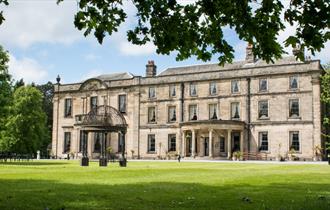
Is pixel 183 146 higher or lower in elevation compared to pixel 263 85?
lower

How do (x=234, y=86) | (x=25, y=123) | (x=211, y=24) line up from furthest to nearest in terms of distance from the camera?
(x=25, y=123)
(x=234, y=86)
(x=211, y=24)

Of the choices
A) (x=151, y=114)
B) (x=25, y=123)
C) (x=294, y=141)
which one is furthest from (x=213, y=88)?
(x=25, y=123)

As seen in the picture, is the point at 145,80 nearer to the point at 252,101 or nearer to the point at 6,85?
the point at 252,101

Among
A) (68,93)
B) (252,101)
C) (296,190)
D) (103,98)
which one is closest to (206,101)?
(252,101)

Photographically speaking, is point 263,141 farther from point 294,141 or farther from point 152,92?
point 152,92

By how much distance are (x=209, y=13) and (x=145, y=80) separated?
161ft

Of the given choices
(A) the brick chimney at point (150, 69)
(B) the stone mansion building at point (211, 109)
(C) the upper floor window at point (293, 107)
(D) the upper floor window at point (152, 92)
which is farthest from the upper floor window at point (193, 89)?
(C) the upper floor window at point (293, 107)

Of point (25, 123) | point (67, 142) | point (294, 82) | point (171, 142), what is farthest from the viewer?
point (67, 142)

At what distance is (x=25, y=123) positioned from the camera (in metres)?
55.0

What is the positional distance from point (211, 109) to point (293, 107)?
9.06 meters

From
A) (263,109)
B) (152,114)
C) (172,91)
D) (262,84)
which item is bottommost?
(152,114)

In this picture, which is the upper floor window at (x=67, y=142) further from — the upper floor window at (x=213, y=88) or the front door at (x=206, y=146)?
the upper floor window at (x=213, y=88)

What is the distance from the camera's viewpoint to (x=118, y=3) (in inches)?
324

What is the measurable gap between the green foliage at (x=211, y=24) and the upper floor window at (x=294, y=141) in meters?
40.8
